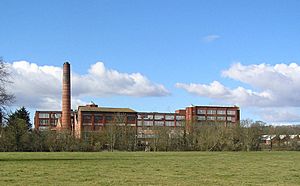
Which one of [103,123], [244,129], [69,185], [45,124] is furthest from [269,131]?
[69,185]

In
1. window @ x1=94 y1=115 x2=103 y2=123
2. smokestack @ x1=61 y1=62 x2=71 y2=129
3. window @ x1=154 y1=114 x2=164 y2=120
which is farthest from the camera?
window @ x1=154 y1=114 x2=164 y2=120

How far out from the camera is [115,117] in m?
132

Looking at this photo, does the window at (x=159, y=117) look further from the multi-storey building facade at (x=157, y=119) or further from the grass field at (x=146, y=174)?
the grass field at (x=146, y=174)

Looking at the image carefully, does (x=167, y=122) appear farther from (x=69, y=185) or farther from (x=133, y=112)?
(x=69, y=185)

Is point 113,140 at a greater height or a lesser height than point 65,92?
lesser

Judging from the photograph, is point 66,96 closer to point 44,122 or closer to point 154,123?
point 44,122

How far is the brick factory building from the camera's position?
128625 millimetres

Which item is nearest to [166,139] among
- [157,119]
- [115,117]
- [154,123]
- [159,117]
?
[115,117]

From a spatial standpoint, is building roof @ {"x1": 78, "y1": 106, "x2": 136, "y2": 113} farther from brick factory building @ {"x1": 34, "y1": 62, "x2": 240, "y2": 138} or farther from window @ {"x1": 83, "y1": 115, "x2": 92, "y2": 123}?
window @ {"x1": 83, "y1": 115, "x2": 92, "y2": 123}

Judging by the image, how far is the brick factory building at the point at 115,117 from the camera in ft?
422

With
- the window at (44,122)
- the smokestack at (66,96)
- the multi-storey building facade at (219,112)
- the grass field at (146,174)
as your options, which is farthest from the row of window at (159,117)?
the grass field at (146,174)

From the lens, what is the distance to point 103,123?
148 meters

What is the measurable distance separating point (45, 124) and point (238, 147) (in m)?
68.7

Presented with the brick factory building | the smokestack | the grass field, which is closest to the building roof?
the brick factory building
